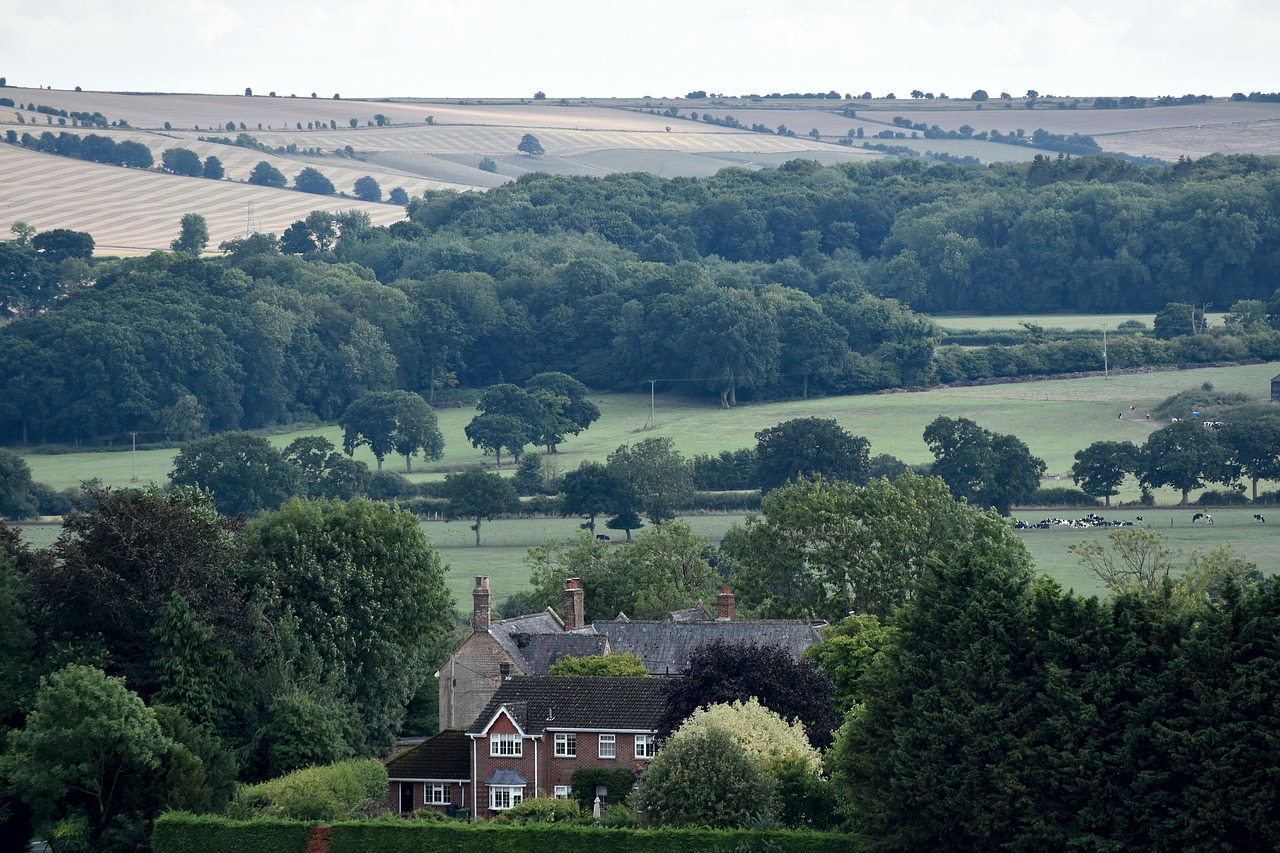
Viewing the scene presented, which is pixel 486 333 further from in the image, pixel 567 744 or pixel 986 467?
pixel 567 744

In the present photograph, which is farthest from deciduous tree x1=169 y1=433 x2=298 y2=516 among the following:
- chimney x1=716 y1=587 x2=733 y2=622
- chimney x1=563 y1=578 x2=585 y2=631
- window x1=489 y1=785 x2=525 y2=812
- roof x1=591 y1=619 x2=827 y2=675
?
window x1=489 y1=785 x2=525 y2=812

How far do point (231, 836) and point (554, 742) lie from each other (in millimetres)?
10964

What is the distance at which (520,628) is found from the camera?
224ft

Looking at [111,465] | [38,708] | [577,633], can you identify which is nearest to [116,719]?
[38,708]

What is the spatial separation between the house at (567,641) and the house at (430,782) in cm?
623

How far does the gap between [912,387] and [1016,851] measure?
12650 centimetres

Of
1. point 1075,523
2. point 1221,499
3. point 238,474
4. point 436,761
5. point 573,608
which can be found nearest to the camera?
point 436,761

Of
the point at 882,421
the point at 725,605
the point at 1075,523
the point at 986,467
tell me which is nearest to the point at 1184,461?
the point at 986,467

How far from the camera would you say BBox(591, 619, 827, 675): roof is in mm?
63875

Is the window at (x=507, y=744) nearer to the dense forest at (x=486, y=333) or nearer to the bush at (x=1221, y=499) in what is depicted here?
the bush at (x=1221, y=499)

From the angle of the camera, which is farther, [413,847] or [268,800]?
[268,800]

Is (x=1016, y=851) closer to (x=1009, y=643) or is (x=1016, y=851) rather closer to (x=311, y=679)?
(x=1009, y=643)

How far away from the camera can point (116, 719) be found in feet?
160

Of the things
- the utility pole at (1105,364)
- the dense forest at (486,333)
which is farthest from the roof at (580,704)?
the utility pole at (1105,364)
